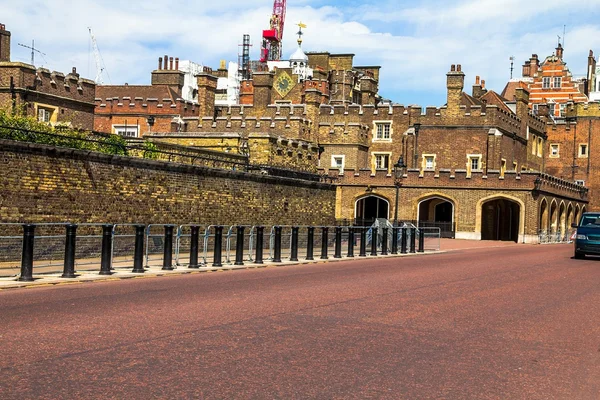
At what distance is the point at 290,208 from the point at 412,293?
18.7m

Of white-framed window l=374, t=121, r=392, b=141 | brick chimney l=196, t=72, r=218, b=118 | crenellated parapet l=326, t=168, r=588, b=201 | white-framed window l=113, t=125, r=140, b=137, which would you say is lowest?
crenellated parapet l=326, t=168, r=588, b=201

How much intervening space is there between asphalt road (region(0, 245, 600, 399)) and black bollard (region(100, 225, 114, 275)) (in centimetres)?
165

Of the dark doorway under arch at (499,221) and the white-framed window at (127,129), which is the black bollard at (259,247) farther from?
the white-framed window at (127,129)

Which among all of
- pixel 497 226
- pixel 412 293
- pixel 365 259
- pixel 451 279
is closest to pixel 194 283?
pixel 412 293

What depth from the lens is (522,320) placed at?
11.1m

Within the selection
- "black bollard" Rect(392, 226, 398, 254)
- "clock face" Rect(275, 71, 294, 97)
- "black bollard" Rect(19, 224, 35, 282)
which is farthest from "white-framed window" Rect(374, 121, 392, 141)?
"black bollard" Rect(19, 224, 35, 282)

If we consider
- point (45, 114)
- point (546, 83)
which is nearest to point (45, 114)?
point (45, 114)

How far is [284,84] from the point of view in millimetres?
63375

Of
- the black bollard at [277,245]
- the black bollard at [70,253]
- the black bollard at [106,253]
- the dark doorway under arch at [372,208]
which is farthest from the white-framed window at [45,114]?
the black bollard at [70,253]

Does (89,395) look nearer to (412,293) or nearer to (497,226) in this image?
(412,293)

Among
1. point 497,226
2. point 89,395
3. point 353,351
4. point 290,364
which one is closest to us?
point 89,395

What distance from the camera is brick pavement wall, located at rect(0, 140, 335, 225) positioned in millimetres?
19266

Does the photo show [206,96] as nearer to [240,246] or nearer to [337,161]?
[337,161]

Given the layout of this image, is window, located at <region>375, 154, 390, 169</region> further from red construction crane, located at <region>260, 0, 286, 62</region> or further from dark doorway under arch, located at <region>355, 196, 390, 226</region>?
red construction crane, located at <region>260, 0, 286, 62</region>
